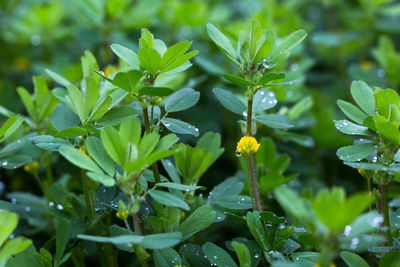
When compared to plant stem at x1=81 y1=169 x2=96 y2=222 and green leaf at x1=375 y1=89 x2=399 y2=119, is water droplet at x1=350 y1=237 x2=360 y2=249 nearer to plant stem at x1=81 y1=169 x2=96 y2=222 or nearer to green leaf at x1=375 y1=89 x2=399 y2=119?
green leaf at x1=375 y1=89 x2=399 y2=119

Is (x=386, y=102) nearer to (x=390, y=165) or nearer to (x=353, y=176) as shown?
(x=390, y=165)

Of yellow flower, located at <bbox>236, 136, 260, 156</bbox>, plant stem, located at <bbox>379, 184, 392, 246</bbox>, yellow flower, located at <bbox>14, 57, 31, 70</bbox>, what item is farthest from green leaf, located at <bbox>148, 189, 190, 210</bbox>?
yellow flower, located at <bbox>14, 57, 31, 70</bbox>

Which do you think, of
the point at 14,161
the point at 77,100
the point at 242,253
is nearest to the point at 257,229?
the point at 242,253

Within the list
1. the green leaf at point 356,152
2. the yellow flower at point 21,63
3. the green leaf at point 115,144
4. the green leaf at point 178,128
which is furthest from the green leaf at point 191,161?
the yellow flower at point 21,63

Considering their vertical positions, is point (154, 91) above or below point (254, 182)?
above

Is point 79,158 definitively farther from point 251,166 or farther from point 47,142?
point 251,166
